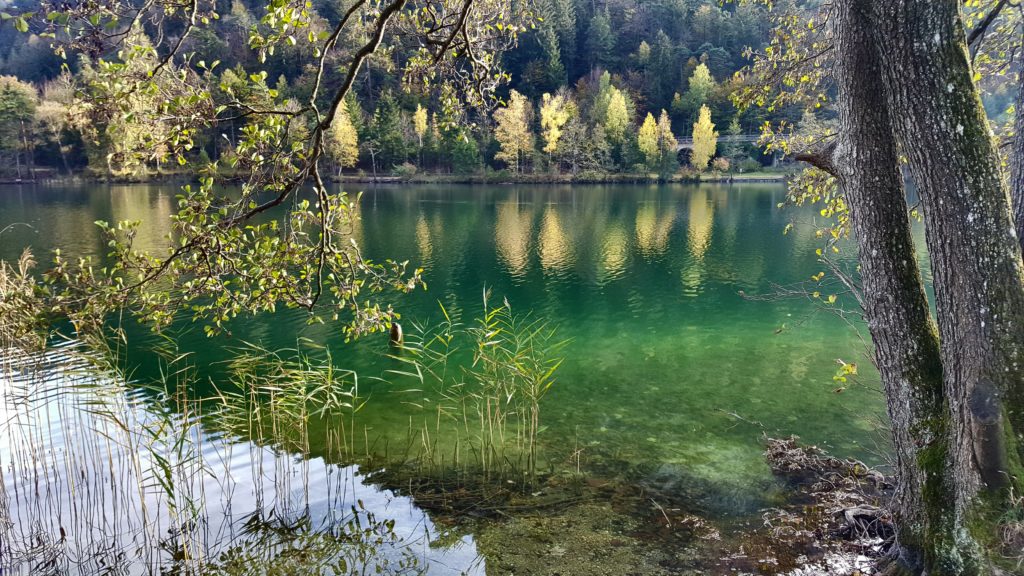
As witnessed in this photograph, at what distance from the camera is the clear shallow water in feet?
25.0

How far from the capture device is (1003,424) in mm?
3273

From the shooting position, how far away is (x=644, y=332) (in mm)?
13336

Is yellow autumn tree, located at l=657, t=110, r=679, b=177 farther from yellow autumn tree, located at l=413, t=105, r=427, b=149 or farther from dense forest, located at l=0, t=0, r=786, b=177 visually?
yellow autumn tree, located at l=413, t=105, r=427, b=149

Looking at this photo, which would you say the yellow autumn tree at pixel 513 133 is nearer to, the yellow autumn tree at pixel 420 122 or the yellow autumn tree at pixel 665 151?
the yellow autumn tree at pixel 420 122

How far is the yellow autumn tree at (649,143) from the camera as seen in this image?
206 feet

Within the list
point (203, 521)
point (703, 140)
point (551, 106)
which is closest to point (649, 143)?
point (703, 140)

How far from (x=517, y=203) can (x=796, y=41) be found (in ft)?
118

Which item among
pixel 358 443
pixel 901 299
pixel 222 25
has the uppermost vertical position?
pixel 222 25

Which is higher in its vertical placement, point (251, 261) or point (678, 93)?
point (678, 93)

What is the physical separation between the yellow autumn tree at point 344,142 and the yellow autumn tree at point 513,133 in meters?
14.5

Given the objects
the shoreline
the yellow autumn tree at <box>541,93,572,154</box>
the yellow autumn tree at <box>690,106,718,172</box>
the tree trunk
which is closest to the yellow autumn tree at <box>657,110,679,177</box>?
the shoreline

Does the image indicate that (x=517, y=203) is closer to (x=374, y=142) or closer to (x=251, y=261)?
(x=374, y=142)

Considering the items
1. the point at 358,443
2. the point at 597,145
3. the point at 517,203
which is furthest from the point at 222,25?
the point at 358,443

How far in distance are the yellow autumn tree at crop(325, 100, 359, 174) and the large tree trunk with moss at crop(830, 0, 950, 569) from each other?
59.0 metres
